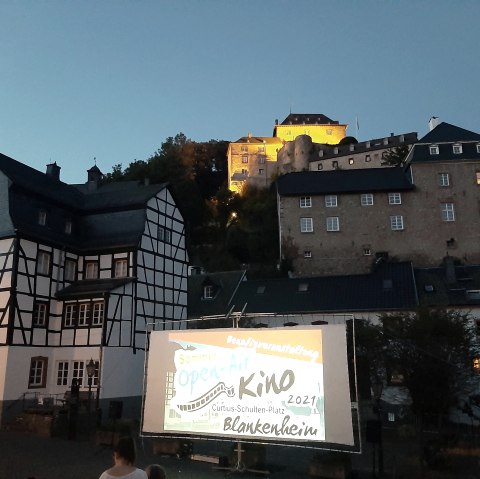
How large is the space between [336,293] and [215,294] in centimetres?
830

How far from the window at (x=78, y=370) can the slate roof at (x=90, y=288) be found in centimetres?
295

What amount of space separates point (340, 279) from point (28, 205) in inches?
736

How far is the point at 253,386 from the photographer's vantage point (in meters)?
12.0

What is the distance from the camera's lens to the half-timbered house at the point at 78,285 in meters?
21.1

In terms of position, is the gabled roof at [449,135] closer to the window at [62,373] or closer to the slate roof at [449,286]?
the slate roof at [449,286]

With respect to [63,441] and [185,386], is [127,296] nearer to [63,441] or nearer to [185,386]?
[63,441]

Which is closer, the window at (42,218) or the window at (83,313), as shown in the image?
the window at (83,313)

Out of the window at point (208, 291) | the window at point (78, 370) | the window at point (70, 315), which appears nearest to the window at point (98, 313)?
the window at point (70, 315)

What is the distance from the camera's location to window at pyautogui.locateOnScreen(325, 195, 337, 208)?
44094mm

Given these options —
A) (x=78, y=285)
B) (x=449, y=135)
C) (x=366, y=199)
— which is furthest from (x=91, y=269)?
(x=449, y=135)

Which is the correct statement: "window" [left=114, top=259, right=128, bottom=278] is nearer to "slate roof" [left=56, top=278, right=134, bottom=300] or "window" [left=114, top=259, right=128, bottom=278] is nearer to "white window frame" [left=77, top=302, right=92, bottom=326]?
"slate roof" [left=56, top=278, right=134, bottom=300]

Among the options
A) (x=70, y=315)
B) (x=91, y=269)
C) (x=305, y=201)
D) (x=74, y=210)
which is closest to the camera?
(x=70, y=315)

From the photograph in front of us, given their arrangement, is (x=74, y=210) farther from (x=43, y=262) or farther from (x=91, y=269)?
(x=43, y=262)

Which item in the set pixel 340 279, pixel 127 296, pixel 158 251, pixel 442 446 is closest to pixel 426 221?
pixel 340 279
